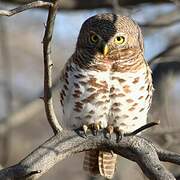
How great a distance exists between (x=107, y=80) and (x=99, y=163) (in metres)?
0.67

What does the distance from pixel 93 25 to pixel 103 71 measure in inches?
15.8

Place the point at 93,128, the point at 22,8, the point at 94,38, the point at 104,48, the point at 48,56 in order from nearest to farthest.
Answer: the point at 22,8 < the point at 48,56 < the point at 93,128 < the point at 104,48 < the point at 94,38

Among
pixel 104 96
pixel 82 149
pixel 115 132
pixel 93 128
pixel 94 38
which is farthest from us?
pixel 94 38

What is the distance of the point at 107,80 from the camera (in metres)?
4.64

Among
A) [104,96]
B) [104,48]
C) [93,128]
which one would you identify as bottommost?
[93,128]

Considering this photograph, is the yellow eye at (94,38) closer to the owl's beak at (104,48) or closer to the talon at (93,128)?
the owl's beak at (104,48)

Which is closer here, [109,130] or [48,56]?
[48,56]

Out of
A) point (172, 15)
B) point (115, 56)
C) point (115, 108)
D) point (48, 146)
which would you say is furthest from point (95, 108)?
point (172, 15)

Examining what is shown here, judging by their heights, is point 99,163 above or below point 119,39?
below

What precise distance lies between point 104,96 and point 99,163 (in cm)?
62

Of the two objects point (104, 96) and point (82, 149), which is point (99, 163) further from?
point (82, 149)

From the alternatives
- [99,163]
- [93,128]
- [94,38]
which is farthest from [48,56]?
[99,163]

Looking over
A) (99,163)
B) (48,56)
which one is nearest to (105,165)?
(99,163)

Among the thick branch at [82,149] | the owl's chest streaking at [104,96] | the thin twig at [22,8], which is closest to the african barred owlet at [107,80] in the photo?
the owl's chest streaking at [104,96]
